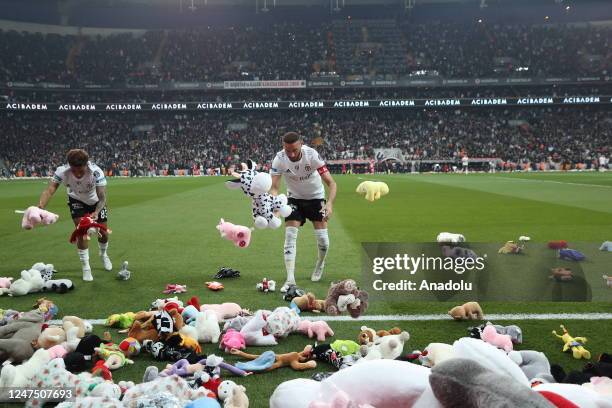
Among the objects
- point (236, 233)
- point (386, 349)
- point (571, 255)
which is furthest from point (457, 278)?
point (571, 255)

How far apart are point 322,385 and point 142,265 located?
6.37m

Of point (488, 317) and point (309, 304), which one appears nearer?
point (488, 317)

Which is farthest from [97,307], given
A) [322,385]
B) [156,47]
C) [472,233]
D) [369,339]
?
[156,47]

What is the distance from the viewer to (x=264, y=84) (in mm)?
51812

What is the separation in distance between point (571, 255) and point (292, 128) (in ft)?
157

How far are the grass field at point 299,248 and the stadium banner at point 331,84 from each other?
3424 cm

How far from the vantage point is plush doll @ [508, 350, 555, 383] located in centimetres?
330

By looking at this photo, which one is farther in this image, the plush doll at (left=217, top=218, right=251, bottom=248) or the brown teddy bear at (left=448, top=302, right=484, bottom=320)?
the plush doll at (left=217, top=218, right=251, bottom=248)

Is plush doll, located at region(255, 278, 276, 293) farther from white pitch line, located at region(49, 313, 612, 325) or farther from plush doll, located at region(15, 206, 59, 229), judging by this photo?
plush doll, located at region(15, 206, 59, 229)

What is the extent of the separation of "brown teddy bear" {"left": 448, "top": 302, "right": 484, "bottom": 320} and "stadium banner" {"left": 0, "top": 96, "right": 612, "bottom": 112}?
48106 mm

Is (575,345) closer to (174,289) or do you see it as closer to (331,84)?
(174,289)

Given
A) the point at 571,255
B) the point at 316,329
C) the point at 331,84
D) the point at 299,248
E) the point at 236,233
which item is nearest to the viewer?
the point at 316,329

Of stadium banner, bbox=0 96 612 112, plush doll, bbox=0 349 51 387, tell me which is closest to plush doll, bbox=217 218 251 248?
plush doll, bbox=0 349 51 387

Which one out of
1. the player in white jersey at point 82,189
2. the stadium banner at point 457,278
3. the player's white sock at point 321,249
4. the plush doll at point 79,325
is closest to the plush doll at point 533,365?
the stadium banner at point 457,278
